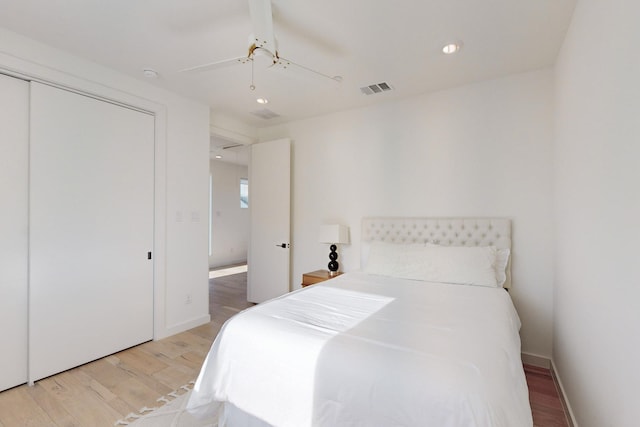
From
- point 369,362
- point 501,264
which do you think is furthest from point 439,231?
point 369,362

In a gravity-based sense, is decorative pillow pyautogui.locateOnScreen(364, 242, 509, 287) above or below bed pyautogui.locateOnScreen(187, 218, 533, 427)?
above

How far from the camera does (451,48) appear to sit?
7.79 feet

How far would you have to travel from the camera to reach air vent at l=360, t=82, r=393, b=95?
3078mm

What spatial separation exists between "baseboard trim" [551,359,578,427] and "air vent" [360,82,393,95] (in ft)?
10.1

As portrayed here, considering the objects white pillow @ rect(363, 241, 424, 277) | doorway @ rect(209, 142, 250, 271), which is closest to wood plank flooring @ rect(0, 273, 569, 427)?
white pillow @ rect(363, 241, 424, 277)

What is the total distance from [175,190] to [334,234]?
197 centimetres

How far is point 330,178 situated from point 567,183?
251 centimetres

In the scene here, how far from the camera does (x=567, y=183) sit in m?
2.11

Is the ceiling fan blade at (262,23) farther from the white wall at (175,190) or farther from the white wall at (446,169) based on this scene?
the white wall at (446,169)

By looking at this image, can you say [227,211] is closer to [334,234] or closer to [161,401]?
[334,234]

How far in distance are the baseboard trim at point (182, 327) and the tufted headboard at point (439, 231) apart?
7.08 feet

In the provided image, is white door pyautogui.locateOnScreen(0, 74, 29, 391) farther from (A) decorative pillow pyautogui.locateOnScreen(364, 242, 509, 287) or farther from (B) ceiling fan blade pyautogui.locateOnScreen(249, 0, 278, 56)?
(A) decorative pillow pyautogui.locateOnScreen(364, 242, 509, 287)

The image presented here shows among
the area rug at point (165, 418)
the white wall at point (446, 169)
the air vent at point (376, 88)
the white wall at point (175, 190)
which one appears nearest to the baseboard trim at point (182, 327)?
the white wall at point (175, 190)

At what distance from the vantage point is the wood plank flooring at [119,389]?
1954mm
